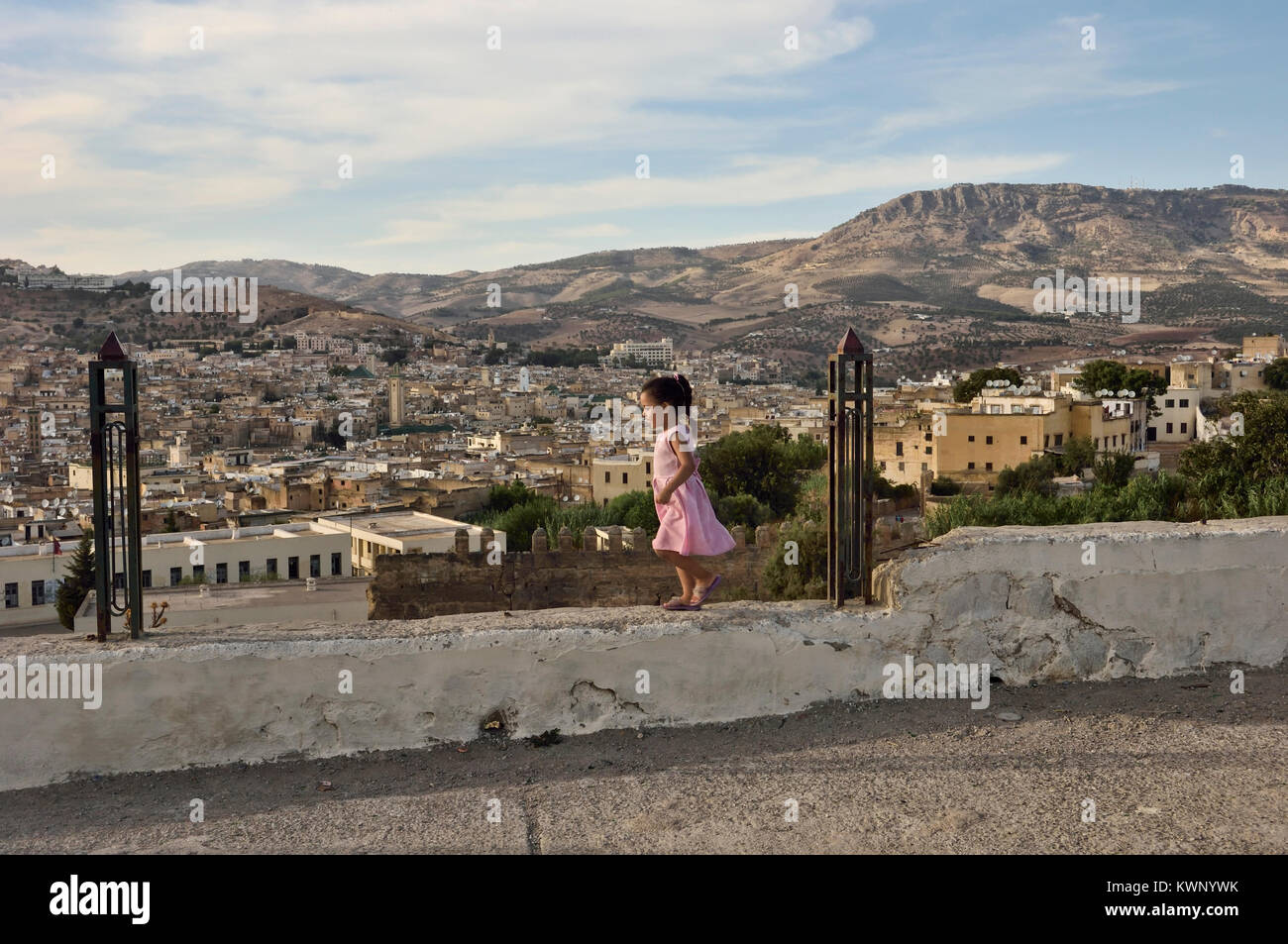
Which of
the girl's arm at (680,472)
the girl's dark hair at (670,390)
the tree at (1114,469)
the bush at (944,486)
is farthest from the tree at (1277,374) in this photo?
the girl's arm at (680,472)

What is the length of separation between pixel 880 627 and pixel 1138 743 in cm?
85

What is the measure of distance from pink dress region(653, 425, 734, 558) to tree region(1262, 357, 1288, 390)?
172 feet

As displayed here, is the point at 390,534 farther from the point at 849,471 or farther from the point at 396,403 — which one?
the point at 396,403

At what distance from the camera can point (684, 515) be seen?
165 inches

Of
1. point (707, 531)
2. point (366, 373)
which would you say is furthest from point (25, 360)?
point (707, 531)

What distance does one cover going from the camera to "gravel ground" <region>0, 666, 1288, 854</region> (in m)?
3.02

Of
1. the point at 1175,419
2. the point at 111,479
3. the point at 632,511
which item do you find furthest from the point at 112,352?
the point at 1175,419

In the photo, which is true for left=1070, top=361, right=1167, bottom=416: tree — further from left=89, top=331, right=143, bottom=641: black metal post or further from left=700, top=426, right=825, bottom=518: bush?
Result: left=89, top=331, right=143, bottom=641: black metal post

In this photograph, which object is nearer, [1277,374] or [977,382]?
[977,382]

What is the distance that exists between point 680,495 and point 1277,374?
54987 millimetres

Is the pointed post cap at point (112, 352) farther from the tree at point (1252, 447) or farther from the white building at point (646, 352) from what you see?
the white building at point (646, 352)

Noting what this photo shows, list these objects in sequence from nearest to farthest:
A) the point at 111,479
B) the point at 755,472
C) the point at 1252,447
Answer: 1. the point at 111,479
2. the point at 1252,447
3. the point at 755,472

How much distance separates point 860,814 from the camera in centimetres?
315
